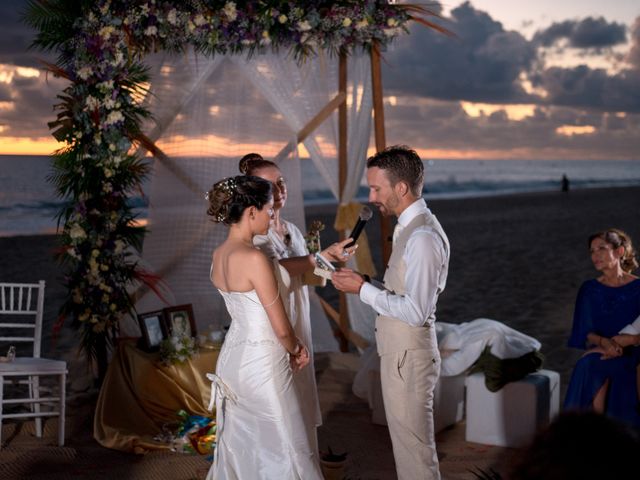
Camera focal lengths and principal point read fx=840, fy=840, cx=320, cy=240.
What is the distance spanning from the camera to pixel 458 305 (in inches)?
431

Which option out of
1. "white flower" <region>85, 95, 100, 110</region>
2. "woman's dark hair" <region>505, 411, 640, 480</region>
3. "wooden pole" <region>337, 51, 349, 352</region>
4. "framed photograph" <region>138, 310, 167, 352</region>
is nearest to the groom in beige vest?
"woman's dark hair" <region>505, 411, 640, 480</region>

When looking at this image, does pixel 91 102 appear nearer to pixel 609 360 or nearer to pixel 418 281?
pixel 418 281

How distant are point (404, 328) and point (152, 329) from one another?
291 cm

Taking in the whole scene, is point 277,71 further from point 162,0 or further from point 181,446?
point 181,446

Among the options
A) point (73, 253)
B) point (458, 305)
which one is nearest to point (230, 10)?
point (73, 253)

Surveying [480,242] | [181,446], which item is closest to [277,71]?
[181,446]

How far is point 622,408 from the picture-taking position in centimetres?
469

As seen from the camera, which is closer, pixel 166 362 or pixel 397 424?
pixel 397 424

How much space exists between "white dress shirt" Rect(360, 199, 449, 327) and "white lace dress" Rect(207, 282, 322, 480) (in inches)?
22.2

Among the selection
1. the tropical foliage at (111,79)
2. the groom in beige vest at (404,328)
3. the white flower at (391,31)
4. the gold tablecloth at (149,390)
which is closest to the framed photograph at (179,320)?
the gold tablecloth at (149,390)

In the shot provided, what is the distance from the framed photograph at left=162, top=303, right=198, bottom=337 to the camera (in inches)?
237

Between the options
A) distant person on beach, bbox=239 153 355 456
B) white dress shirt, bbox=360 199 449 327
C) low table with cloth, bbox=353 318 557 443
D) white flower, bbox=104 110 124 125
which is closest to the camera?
white dress shirt, bbox=360 199 449 327

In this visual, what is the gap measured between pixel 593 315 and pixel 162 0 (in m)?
3.79

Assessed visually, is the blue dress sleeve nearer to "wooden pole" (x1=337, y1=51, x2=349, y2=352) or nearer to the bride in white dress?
the bride in white dress
